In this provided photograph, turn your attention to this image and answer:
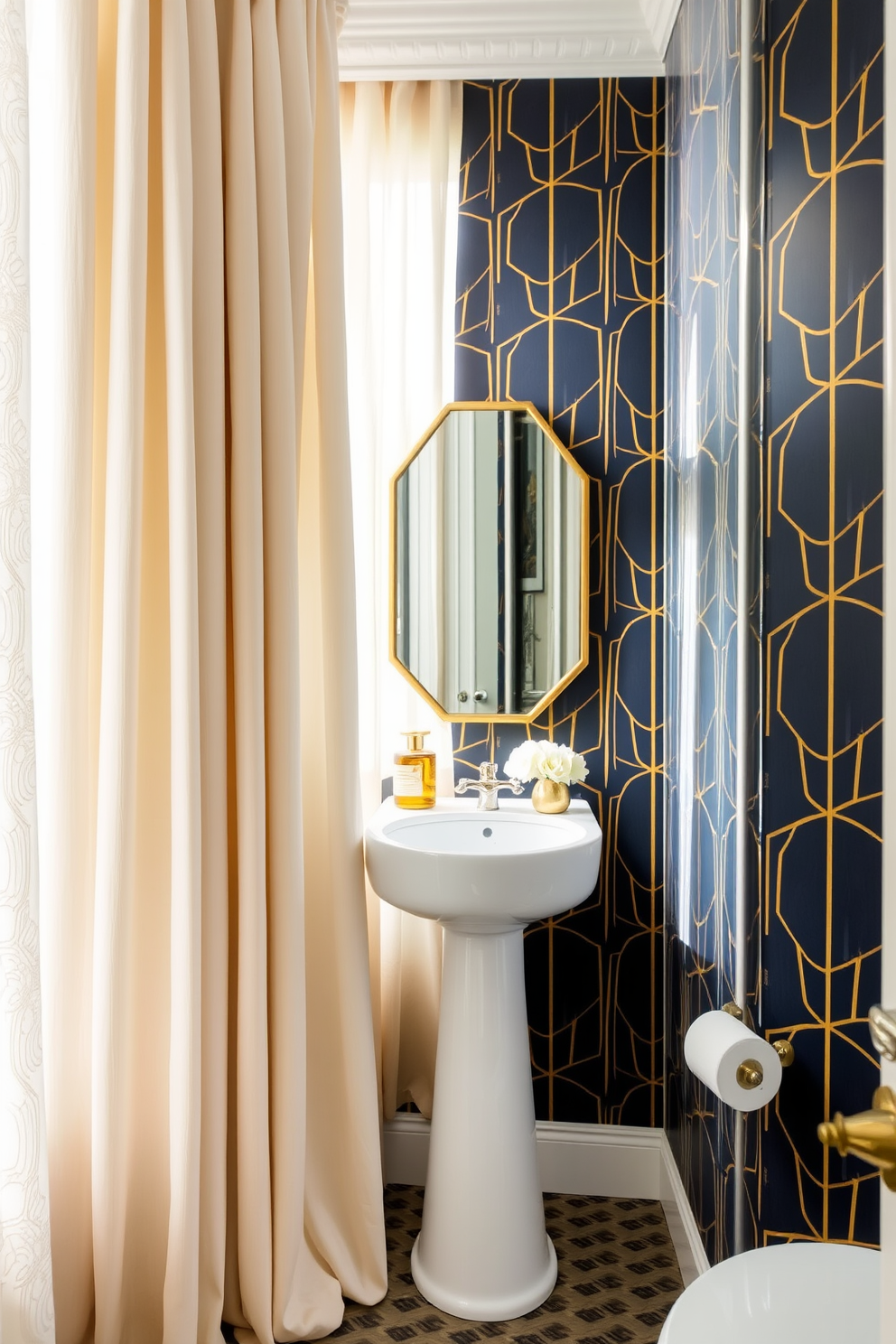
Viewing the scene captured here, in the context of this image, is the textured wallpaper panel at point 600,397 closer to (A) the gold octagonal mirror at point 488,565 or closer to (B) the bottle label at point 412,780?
(A) the gold octagonal mirror at point 488,565

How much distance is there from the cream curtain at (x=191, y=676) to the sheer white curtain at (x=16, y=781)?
20cm

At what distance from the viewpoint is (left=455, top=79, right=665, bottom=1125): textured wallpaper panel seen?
218cm

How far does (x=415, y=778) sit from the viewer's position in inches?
80.6

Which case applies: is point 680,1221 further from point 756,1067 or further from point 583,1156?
point 756,1067

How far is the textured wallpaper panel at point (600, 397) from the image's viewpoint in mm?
2182

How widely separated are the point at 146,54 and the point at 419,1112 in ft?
7.05

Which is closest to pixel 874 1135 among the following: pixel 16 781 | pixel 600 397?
pixel 16 781

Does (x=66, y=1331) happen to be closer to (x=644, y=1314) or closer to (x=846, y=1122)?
(x=644, y=1314)

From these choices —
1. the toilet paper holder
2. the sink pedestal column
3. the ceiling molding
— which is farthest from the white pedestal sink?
the ceiling molding

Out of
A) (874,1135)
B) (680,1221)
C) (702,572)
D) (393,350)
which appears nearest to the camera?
(874,1135)

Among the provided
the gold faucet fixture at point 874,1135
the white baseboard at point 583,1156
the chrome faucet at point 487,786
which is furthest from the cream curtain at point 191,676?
the gold faucet fixture at point 874,1135

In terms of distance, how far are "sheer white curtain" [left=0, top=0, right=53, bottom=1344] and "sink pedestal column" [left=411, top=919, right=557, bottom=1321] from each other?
0.83m

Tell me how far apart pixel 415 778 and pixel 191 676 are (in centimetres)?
71

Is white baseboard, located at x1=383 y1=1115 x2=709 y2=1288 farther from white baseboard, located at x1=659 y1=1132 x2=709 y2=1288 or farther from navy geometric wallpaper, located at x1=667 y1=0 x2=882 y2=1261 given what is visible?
navy geometric wallpaper, located at x1=667 y1=0 x2=882 y2=1261
